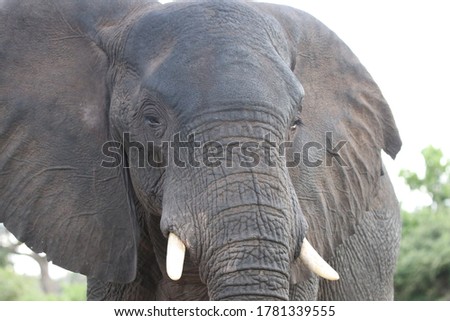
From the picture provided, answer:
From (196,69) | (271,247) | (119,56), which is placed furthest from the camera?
(119,56)

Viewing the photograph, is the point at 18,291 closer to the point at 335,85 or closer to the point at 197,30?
the point at 335,85

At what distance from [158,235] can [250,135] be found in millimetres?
698

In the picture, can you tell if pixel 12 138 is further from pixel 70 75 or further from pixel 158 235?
pixel 158 235

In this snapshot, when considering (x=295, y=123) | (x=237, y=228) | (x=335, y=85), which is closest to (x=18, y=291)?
(x=335, y=85)

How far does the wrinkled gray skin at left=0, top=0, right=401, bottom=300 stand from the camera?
3.22m

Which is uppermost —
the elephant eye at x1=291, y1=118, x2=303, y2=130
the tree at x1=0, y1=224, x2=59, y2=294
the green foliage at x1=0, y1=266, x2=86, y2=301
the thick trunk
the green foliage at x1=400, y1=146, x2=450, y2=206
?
the elephant eye at x1=291, y1=118, x2=303, y2=130

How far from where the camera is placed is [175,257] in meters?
3.20

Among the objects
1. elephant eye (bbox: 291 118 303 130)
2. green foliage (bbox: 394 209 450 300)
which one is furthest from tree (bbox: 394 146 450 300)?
elephant eye (bbox: 291 118 303 130)

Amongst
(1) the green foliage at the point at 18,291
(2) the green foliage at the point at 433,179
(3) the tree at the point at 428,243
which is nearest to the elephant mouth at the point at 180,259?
(3) the tree at the point at 428,243

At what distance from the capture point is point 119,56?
3.68m

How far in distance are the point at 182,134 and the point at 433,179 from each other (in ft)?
40.2

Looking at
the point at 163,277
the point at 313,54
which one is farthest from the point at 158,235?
the point at 313,54

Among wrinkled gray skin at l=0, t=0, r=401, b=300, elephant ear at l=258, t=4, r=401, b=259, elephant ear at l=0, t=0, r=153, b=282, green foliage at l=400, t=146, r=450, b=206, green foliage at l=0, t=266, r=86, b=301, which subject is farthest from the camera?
green foliage at l=400, t=146, r=450, b=206

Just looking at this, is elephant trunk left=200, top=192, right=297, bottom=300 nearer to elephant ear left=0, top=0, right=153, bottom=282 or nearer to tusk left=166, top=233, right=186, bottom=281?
tusk left=166, top=233, right=186, bottom=281
